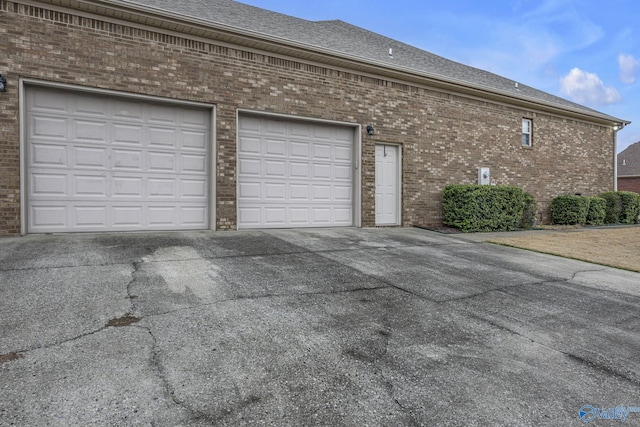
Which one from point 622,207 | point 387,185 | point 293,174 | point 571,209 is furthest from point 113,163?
point 622,207

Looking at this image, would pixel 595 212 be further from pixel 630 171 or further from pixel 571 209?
pixel 630 171

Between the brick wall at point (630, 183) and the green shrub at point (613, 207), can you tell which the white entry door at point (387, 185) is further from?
the brick wall at point (630, 183)

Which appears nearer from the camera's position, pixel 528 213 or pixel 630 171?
pixel 528 213

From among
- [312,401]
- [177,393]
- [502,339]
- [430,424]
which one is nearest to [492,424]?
[430,424]

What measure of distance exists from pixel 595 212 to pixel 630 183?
79.6 feet

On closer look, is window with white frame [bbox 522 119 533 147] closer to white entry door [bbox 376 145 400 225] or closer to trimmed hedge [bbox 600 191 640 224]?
trimmed hedge [bbox 600 191 640 224]

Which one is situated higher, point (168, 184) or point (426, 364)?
point (168, 184)

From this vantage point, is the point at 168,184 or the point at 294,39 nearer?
the point at 168,184

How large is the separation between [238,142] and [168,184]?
5.56 feet

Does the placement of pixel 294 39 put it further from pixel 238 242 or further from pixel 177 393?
pixel 177 393

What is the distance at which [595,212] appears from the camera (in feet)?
42.2

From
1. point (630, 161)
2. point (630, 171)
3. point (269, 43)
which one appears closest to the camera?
point (269, 43)

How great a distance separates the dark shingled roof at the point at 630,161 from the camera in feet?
101

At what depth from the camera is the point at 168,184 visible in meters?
7.55
